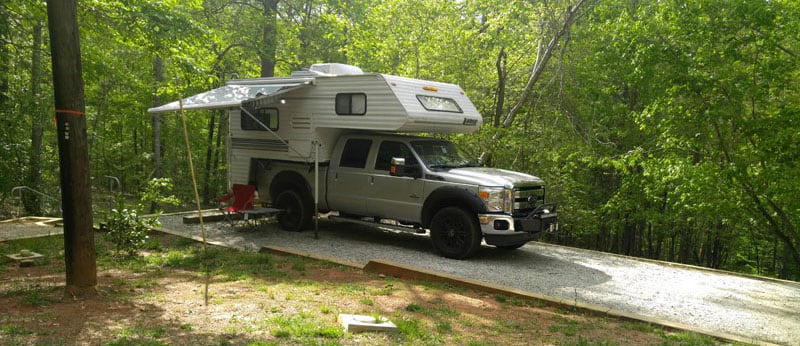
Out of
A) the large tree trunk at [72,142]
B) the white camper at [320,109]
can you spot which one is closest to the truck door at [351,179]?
the white camper at [320,109]

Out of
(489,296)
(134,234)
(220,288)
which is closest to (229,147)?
(134,234)

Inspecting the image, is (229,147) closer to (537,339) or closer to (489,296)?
(489,296)

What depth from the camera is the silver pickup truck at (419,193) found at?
874 centimetres

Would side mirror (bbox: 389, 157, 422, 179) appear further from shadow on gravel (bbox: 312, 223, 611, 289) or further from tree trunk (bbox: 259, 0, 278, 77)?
tree trunk (bbox: 259, 0, 278, 77)

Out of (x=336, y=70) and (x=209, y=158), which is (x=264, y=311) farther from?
(x=209, y=158)

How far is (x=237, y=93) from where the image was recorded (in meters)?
11.1

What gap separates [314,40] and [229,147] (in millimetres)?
10041

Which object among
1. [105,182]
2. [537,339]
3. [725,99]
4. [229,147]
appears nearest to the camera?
[537,339]

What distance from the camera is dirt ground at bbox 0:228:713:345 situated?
4.85 m

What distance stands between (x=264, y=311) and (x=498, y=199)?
167 inches

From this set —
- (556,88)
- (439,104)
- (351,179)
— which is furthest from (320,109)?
(556,88)

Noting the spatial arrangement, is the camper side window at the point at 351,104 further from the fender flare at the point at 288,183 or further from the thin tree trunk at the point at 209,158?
the thin tree trunk at the point at 209,158

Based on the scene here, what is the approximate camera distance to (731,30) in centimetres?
1036

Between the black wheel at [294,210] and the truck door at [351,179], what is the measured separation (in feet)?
1.84
